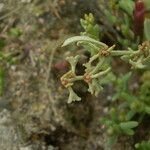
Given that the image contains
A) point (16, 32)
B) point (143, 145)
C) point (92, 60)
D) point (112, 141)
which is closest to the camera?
point (92, 60)

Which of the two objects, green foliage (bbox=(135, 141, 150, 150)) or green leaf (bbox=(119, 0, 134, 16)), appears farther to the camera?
green leaf (bbox=(119, 0, 134, 16))

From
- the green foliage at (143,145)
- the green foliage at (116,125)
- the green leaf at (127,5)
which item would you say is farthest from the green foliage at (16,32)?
the green foliage at (143,145)

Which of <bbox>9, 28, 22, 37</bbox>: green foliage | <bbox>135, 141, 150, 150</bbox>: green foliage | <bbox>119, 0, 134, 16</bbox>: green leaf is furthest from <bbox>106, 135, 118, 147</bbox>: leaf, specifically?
<bbox>9, 28, 22, 37</bbox>: green foliage

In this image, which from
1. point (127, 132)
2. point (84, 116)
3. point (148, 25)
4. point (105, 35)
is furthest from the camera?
point (105, 35)

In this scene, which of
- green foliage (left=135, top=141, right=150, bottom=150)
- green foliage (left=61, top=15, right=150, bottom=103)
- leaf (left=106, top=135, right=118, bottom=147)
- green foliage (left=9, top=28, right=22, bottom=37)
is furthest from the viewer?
green foliage (left=9, top=28, right=22, bottom=37)

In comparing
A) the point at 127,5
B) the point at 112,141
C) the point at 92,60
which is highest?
the point at 92,60

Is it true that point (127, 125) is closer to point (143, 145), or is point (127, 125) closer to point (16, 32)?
point (143, 145)

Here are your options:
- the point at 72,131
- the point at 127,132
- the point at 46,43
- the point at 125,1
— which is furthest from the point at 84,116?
the point at 125,1

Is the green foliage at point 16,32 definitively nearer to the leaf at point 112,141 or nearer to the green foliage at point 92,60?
the leaf at point 112,141

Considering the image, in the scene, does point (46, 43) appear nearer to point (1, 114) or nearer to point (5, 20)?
point (5, 20)

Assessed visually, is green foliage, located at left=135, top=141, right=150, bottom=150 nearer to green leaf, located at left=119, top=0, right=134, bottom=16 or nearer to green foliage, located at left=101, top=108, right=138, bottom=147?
green foliage, located at left=101, top=108, right=138, bottom=147

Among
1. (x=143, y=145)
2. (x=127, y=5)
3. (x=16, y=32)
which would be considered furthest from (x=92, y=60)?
(x=16, y=32)
